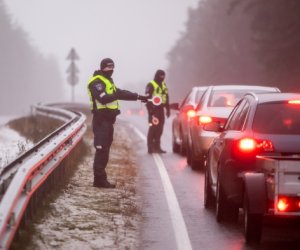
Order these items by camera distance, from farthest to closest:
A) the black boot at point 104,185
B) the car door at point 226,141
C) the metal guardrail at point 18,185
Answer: the black boot at point 104,185 → the car door at point 226,141 → the metal guardrail at point 18,185

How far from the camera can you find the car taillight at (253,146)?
27.4ft

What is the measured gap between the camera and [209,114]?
49.1 ft

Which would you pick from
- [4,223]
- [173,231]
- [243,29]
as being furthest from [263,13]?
[4,223]

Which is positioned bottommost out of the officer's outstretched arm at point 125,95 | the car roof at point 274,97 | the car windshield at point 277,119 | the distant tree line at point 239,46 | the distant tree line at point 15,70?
the distant tree line at point 15,70

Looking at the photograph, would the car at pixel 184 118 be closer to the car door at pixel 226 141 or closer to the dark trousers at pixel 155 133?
the dark trousers at pixel 155 133

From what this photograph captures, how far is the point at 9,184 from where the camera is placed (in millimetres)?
7555

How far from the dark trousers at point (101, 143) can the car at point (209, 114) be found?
9.43 ft

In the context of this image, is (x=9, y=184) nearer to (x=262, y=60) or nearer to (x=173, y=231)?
(x=173, y=231)

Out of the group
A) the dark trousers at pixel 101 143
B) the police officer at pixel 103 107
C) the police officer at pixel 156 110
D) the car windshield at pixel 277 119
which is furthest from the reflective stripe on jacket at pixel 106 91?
the police officer at pixel 156 110

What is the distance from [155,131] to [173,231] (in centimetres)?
1061

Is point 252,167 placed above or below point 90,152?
above

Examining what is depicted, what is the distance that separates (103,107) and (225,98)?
3757 millimetres

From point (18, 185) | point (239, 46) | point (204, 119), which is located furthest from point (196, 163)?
point (239, 46)

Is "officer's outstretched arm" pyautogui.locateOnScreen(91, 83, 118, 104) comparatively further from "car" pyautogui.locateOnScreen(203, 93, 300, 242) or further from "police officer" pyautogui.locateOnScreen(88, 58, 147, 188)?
"car" pyautogui.locateOnScreen(203, 93, 300, 242)
